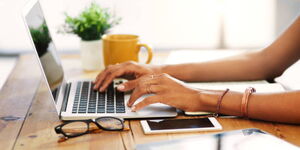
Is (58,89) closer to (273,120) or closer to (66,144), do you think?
(66,144)

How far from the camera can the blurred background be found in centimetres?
210

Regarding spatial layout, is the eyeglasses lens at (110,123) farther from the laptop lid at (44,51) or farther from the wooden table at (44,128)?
the laptop lid at (44,51)

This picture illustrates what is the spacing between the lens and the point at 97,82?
1.40 m

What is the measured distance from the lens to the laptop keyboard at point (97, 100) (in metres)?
1.20

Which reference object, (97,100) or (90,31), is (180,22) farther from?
(97,100)

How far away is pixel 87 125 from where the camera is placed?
3.56ft

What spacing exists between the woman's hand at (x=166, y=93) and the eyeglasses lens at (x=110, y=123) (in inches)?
3.2

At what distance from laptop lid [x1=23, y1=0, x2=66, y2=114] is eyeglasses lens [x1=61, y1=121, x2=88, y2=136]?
0.23 ft

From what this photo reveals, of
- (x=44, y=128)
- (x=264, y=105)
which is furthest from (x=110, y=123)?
(x=264, y=105)

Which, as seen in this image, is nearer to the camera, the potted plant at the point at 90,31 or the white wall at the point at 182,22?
the potted plant at the point at 90,31

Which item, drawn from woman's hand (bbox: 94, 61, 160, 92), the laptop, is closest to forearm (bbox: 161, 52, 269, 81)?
woman's hand (bbox: 94, 61, 160, 92)

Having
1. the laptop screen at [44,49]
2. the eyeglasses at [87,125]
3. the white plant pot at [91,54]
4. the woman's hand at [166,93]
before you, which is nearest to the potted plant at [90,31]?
the white plant pot at [91,54]

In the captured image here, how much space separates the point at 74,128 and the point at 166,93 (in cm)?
25

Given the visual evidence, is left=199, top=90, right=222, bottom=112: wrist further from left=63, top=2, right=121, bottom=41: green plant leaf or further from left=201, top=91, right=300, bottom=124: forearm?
left=63, top=2, right=121, bottom=41: green plant leaf
